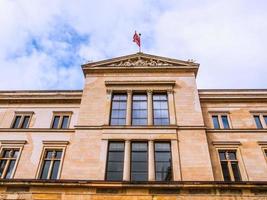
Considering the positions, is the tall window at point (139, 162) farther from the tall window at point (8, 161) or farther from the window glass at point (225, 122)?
the tall window at point (8, 161)

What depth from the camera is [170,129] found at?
21.4 metres

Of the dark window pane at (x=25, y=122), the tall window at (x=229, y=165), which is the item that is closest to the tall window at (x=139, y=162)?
the tall window at (x=229, y=165)

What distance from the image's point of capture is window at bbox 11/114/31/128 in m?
24.2

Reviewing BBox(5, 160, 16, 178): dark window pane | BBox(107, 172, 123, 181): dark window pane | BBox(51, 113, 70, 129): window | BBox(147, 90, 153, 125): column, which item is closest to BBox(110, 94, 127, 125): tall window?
BBox(147, 90, 153, 125): column

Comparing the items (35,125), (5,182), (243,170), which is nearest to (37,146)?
(35,125)

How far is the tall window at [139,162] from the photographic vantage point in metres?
19.2

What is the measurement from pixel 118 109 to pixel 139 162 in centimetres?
526

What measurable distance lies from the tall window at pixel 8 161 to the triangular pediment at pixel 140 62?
32.3ft

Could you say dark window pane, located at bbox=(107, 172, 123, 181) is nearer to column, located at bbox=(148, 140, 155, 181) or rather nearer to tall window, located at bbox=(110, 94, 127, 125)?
column, located at bbox=(148, 140, 155, 181)

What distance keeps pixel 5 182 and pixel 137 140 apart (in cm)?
942

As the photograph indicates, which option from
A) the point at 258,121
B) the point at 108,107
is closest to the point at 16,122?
the point at 108,107

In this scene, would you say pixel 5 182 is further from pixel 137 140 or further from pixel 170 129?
pixel 170 129

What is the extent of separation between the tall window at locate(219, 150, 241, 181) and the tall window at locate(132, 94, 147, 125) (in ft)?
21.4

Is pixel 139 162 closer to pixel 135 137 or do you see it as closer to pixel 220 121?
pixel 135 137
